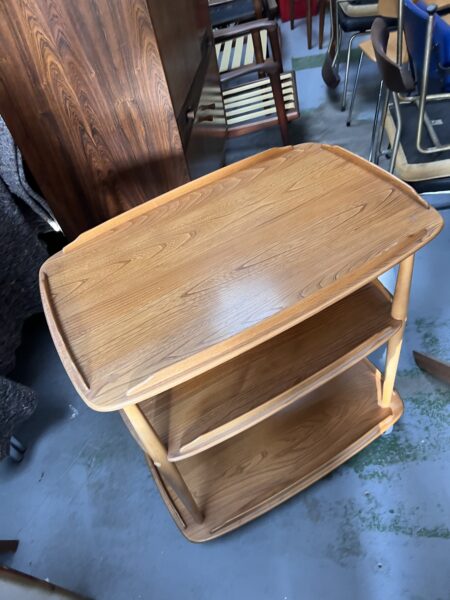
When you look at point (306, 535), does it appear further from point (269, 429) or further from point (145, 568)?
point (145, 568)

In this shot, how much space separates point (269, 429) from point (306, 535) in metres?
0.23

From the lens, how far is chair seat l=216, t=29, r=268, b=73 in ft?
7.20

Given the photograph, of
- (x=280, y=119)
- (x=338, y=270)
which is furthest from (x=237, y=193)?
(x=280, y=119)

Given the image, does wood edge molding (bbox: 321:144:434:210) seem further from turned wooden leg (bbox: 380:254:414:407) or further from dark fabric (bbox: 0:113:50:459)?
dark fabric (bbox: 0:113:50:459)

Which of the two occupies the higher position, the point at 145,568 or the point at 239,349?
the point at 239,349

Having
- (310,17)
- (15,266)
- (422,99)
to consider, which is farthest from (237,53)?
(15,266)

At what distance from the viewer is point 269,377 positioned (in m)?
0.79

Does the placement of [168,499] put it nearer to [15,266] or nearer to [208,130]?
[15,266]

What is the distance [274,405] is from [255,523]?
0.40 m

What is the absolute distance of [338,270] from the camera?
61 cm

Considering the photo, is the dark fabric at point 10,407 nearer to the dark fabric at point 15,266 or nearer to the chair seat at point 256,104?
the dark fabric at point 15,266

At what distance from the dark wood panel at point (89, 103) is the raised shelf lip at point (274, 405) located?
2.09 feet

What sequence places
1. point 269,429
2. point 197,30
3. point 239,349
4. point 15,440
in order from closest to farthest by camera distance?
point 239,349, point 269,429, point 15,440, point 197,30

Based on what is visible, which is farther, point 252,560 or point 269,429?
point 269,429
